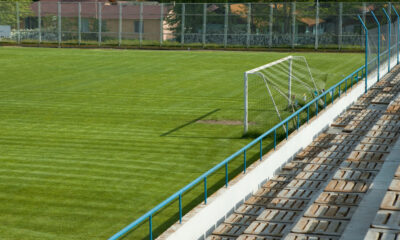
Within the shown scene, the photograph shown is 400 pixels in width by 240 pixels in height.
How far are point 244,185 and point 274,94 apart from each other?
1080 cm

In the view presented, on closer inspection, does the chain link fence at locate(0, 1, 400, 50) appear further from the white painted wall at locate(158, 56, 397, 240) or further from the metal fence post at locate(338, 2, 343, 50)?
the white painted wall at locate(158, 56, 397, 240)

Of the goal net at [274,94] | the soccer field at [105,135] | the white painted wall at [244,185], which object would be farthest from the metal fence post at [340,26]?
the white painted wall at [244,185]

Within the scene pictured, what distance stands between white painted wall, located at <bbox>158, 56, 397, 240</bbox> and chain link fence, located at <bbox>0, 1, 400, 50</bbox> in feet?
97.1

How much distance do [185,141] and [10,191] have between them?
24.6 feet

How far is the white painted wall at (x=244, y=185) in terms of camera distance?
13484 mm

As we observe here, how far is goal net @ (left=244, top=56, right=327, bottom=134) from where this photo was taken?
81.6ft

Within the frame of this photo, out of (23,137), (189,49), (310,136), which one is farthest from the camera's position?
(189,49)

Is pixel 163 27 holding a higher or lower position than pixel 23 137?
higher

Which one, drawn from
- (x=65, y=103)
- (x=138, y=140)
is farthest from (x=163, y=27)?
(x=138, y=140)

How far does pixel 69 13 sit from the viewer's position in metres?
63.5

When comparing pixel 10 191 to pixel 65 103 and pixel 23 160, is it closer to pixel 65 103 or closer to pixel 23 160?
pixel 23 160

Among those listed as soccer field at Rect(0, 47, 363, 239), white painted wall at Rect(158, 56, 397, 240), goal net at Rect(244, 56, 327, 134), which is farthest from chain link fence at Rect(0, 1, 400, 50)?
white painted wall at Rect(158, 56, 397, 240)

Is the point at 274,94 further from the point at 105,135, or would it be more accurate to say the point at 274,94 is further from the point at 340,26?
the point at 340,26

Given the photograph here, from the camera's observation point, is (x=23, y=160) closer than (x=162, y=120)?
Yes
